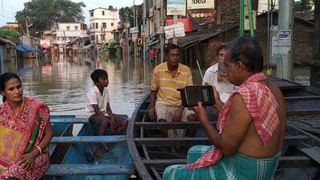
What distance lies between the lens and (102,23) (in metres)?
101

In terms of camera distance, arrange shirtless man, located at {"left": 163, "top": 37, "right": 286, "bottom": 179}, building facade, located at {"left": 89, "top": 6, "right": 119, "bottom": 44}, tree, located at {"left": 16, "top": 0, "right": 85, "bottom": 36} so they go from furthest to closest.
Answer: tree, located at {"left": 16, "top": 0, "right": 85, "bottom": 36}, building facade, located at {"left": 89, "top": 6, "right": 119, "bottom": 44}, shirtless man, located at {"left": 163, "top": 37, "right": 286, "bottom": 179}

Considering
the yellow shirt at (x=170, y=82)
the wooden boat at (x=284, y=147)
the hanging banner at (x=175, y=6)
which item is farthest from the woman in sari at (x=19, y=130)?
the hanging banner at (x=175, y=6)

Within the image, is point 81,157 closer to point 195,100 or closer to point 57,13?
point 195,100

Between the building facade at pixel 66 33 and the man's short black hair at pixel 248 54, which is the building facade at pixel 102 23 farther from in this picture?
the man's short black hair at pixel 248 54

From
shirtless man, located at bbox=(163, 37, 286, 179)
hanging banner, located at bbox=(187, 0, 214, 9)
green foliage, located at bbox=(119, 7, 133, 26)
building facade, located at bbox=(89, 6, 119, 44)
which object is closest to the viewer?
shirtless man, located at bbox=(163, 37, 286, 179)

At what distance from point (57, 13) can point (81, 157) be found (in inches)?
4434

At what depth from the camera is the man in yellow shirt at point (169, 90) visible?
19.2 ft

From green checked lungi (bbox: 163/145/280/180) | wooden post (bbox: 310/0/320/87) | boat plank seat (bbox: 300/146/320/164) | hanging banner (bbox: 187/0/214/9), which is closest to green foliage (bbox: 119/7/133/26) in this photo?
hanging banner (bbox: 187/0/214/9)

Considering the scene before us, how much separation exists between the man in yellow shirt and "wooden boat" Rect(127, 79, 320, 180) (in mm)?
296

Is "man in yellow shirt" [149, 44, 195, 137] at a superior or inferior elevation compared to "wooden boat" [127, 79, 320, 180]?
superior

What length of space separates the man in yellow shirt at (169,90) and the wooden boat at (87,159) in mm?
644

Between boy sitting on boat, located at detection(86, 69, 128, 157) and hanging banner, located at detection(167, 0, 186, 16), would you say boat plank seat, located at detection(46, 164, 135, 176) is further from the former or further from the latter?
hanging banner, located at detection(167, 0, 186, 16)

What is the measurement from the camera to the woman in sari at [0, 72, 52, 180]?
3.79m

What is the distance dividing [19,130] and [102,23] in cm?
9912
